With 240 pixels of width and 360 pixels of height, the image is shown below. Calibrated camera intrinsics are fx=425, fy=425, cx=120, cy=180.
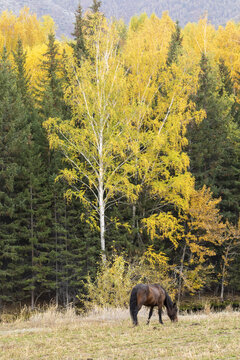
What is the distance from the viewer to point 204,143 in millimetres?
30766

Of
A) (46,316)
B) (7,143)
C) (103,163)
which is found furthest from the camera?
(7,143)

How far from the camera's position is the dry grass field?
7.14m

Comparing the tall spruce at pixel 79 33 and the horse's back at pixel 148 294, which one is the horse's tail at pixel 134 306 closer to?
the horse's back at pixel 148 294

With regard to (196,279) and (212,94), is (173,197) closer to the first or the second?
(196,279)

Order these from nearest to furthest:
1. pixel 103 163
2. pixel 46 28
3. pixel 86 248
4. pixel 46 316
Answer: pixel 46 316, pixel 103 163, pixel 86 248, pixel 46 28

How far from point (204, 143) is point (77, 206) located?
1024 cm

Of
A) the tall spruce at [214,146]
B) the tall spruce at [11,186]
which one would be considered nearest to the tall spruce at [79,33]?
the tall spruce at [11,186]

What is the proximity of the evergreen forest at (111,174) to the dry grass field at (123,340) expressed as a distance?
588 cm

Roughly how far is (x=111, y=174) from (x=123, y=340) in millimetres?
13164

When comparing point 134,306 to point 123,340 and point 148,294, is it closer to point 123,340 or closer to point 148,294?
point 148,294

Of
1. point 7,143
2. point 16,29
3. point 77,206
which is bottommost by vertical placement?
point 77,206

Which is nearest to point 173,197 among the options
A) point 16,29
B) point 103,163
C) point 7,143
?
point 103,163

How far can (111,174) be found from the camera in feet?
69.7

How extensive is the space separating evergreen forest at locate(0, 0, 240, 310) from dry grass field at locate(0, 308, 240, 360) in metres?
5.88
